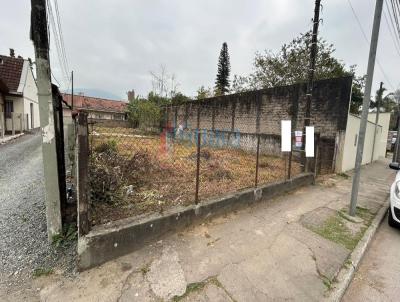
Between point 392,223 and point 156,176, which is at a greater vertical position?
point 156,176

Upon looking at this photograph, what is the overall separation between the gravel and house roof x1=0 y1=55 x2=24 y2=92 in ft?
45.4

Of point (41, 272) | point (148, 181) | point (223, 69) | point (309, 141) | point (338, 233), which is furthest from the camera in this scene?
point (223, 69)

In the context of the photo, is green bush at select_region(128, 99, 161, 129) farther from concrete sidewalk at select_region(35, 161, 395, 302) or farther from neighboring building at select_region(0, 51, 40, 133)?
concrete sidewalk at select_region(35, 161, 395, 302)

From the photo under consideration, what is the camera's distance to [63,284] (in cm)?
210

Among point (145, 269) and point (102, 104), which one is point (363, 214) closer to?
point (145, 269)

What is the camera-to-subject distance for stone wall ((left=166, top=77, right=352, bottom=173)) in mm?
7926

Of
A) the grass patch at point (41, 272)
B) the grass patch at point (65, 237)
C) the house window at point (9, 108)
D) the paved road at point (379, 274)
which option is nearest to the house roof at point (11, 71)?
the house window at point (9, 108)

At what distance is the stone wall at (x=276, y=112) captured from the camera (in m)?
7.93

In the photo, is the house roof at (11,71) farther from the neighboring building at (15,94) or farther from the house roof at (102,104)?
the house roof at (102,104)

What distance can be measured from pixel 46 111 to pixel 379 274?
15.4 ft

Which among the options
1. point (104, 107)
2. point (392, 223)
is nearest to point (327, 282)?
point (392, 223)

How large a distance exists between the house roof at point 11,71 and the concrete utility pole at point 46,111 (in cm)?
1610

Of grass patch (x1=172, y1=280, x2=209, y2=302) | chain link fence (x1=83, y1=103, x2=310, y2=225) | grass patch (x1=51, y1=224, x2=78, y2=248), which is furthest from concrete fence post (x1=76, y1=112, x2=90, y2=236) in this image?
grass patch (x1=172, y1=280, x2=209, y2=302)

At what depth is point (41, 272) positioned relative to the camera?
224 centimetres
